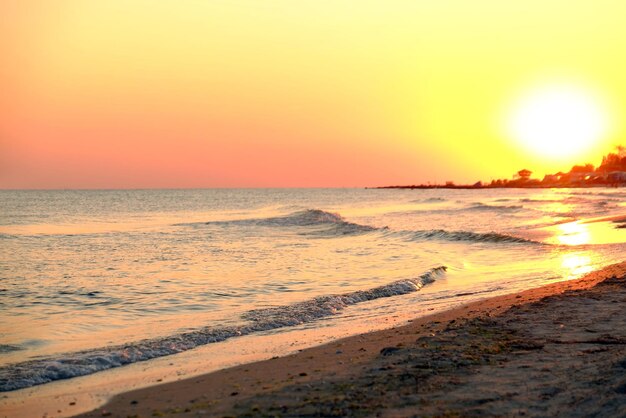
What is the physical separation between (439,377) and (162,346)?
205 inches

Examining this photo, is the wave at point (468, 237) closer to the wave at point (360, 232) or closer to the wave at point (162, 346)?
the wave at point (360, 232)

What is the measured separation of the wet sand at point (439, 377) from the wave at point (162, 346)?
6.14 feet

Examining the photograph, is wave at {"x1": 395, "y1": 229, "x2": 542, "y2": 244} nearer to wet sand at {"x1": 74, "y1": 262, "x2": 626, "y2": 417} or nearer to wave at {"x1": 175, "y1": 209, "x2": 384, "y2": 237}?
wave at {"x1": 175, "y1": 209, "x2": 384, "y2": 237}

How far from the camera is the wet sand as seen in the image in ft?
20.0

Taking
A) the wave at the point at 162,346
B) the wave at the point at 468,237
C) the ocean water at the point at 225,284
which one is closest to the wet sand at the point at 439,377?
the wave at the point at 162,346

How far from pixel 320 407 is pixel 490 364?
254 cm

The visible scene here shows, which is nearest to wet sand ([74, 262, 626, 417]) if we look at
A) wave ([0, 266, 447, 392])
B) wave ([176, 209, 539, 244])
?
wave ([0, 266, 447, 392])

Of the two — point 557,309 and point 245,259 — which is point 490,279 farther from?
point 245,259

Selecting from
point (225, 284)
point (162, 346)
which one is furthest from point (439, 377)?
point (225, 284)

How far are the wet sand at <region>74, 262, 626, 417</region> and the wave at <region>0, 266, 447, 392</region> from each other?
73.7 inches

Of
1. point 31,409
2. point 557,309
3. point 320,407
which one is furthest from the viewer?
point 557,309

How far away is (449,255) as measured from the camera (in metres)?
25.0

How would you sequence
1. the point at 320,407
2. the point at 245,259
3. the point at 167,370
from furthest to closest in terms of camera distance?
the point at 245,259, the point at 167,370, the point at 320,407

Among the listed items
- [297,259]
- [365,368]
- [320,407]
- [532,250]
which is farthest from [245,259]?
[320,407]
